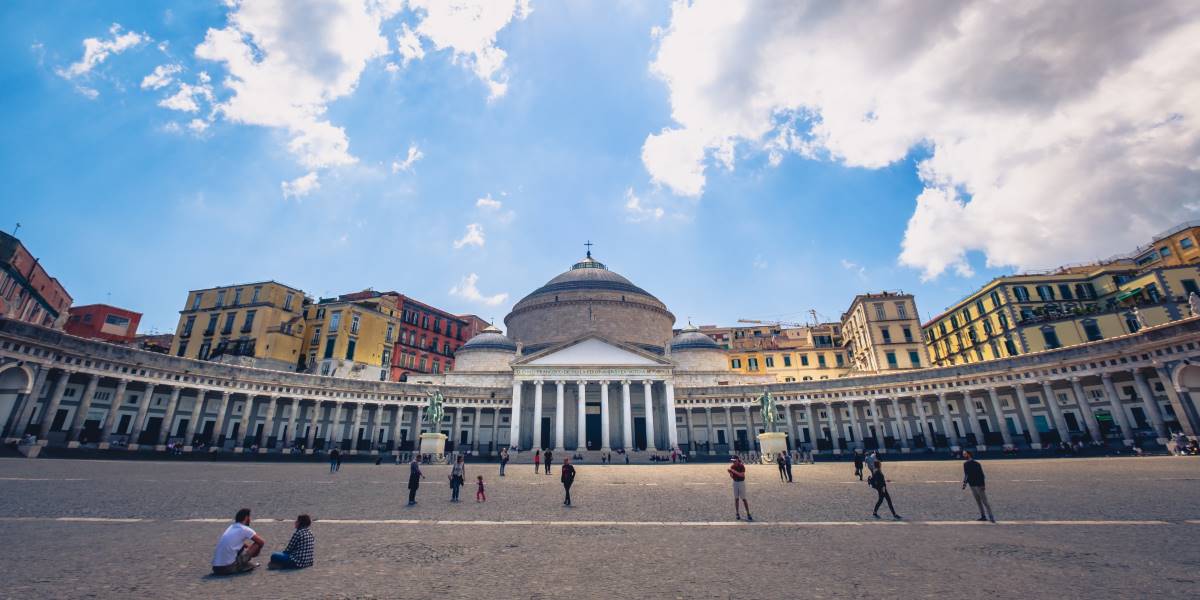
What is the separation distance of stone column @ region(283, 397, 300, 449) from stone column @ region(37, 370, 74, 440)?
12069mm

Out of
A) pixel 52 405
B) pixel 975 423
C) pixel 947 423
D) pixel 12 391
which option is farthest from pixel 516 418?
pixel 975 423

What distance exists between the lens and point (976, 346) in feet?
161

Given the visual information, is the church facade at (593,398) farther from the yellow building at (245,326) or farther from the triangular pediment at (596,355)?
the yellow building at (245,326)

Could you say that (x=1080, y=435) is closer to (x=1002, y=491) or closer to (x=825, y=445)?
(x=825, y=445)

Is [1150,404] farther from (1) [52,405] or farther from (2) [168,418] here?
(1) [52,405]

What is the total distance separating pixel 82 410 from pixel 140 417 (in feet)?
10.2

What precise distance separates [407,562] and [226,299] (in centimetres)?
5032

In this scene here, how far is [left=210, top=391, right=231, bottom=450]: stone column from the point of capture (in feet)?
108

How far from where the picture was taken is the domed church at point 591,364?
132 ft

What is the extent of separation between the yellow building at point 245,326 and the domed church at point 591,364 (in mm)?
15158

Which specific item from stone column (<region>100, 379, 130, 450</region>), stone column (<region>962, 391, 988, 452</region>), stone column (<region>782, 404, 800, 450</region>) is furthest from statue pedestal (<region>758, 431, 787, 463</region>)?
stone column (<region>100, 379, 130, 450</region>)

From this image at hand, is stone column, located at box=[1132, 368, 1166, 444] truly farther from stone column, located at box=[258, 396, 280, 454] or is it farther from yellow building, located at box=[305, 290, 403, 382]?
yellow building, located at box=[305, 290, 403, 382]

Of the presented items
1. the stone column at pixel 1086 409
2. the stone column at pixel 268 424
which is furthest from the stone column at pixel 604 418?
the stone column at pixel 1086 409

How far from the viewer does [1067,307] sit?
144 ft
